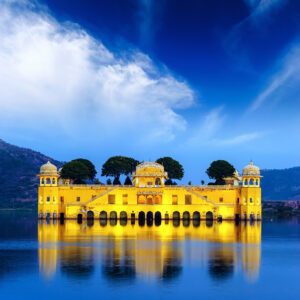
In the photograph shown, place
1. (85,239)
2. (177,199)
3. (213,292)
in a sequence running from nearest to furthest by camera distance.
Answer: (213,292), (85,239), (177,199)

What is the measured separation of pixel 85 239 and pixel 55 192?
33.6 metres

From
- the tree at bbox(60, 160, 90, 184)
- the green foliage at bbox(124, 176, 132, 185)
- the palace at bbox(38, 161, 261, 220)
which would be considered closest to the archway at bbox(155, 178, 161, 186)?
the palace at bbox(38, 161, 261, 220)

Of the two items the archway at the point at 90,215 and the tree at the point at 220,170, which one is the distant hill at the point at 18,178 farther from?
the tree at the point at 220,170

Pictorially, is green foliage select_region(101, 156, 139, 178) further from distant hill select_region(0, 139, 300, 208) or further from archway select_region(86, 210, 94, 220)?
distant hill select_region(0, 139, 300, 208)

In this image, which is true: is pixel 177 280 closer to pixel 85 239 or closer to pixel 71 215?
pixel 85 239

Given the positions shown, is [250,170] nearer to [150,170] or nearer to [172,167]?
[150,170]

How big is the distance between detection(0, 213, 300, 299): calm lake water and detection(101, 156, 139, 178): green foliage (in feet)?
131

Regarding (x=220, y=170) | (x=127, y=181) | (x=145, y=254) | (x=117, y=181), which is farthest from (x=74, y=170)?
(x=145, y=254)

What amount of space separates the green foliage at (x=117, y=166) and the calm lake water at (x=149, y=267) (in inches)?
1574

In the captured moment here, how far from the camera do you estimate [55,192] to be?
→ 81.6m

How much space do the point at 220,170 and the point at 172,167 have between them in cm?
900

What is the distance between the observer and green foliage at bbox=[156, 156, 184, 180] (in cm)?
9450

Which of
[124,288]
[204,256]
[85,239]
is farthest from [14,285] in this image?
[85,239]

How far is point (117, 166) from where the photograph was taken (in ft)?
301
